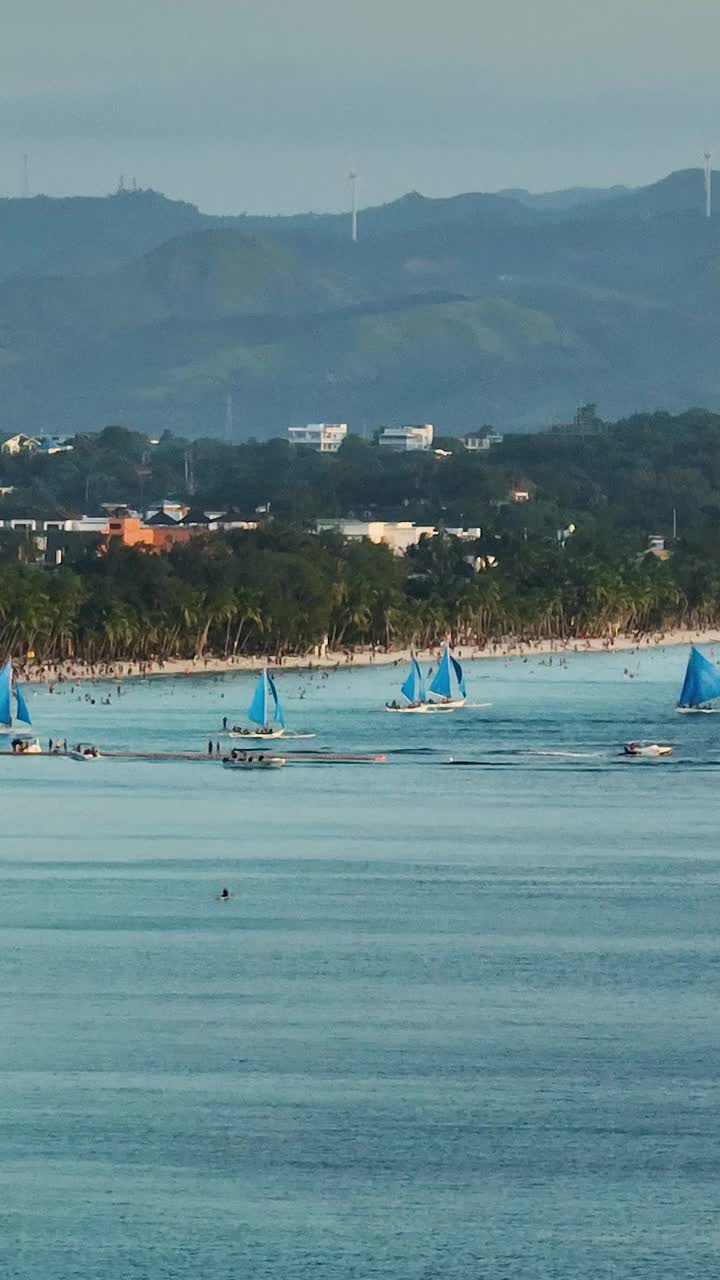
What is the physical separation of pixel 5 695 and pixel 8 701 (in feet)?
3.06

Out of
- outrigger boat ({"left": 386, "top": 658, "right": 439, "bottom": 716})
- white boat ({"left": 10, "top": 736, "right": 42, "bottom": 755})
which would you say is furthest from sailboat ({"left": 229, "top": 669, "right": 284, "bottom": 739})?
outrigger boat ({"left": 386, "top": 658, "right": 439, "bottom": 716})

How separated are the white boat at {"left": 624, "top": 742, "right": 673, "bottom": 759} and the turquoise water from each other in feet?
74.1

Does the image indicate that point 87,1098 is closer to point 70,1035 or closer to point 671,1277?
point 70,1035

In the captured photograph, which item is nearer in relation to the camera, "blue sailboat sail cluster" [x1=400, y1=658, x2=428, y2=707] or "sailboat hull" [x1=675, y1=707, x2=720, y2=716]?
"blue sailboat sail cluster" [x1=400, y1=658, x2=428, y2=707]

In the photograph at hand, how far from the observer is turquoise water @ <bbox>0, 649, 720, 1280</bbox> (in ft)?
167

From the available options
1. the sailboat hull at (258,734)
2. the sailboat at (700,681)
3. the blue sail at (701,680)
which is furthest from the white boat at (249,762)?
the blue sail at (701,680)

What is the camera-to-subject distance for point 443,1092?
60156 millimetres

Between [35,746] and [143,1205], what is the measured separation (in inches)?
3638

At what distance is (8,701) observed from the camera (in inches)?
6201

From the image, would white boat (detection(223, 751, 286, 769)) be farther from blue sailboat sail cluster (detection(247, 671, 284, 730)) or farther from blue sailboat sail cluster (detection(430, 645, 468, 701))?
blue sailboat sail cluster (detection(430, 645, 468, 701))

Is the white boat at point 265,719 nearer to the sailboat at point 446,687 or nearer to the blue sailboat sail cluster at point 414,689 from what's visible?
the blue sailboat sail cluster at point 414,689

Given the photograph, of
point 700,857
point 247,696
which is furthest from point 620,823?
point 247,696

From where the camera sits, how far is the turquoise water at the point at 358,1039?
50875mm

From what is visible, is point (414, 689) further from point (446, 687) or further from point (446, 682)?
point (446, 682)
